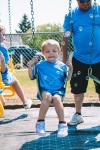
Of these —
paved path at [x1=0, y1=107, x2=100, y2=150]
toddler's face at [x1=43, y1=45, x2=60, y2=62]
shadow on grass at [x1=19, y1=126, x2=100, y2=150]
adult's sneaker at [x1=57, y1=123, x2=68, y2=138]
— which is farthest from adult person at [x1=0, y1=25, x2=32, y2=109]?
adult's sneaker at [x1=57, y1=123, x2=68, y2=138]

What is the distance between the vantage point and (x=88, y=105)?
506cm

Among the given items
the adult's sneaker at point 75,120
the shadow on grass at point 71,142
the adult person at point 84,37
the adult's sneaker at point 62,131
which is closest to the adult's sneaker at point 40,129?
the adult's sneaker at point 62,131

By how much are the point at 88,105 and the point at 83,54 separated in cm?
180

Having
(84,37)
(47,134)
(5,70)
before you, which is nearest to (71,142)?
(47,134)

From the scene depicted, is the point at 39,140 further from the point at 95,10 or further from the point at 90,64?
the point at 95,10

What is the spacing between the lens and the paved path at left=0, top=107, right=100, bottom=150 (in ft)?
9.84

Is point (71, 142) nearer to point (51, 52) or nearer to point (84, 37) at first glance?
point (51, 52)

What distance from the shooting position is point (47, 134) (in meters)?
3.40

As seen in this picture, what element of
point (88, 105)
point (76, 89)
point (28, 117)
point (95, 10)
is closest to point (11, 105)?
point (28, 117)

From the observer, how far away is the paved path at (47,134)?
300 cm

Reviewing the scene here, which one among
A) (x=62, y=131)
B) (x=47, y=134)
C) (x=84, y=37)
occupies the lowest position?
(x=47, y=134)

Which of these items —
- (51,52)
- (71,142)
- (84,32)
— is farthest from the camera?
(84,32)

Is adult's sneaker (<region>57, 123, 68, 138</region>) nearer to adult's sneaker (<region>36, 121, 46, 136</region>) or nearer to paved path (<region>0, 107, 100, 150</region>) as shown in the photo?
adult's sneaker (<region>36, 121, 46, 136</region>)

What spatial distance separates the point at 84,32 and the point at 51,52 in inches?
25.0
